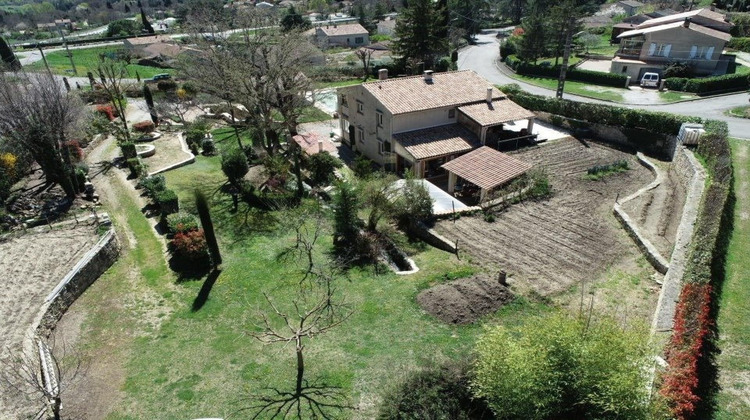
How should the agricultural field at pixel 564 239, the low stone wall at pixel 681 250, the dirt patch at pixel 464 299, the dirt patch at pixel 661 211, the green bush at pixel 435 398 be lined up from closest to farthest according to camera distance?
1. the green bush at pixel 435 398
2. the low stone wall at pixel 681 250
3. the dirt patch at pixel 464 299
4. the agricultural field at pixel 564 239
5. the dirt patch at pixel 661 211

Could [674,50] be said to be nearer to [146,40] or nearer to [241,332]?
[241,332]

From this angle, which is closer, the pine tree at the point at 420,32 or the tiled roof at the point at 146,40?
the pine tree at the point at 420,32

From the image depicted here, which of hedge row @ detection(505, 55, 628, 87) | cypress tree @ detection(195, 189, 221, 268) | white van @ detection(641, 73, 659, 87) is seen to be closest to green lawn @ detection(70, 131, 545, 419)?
cypress tree @ detection(195, 189, 221, 268)

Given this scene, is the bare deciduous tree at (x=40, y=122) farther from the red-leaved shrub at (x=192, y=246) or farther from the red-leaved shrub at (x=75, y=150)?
the red-leaved shrub at (x=192, y=246)

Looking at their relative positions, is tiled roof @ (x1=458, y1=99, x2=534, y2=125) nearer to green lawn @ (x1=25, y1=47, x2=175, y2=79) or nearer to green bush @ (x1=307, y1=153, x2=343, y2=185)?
green bush @ (x1=307, y1=153, x2=343, y2=185)

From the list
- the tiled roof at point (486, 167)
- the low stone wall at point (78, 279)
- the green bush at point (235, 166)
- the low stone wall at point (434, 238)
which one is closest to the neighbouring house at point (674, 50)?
the tiled roof at point (486, 167)

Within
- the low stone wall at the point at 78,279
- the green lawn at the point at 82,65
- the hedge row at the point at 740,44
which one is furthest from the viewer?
the green lawn at the point at 82,65

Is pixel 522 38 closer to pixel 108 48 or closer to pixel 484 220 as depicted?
pixel 484 220
